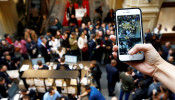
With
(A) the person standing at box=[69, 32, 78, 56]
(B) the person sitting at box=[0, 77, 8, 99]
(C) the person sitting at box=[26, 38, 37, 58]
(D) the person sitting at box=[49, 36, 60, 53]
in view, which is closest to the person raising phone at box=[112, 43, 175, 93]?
(B) the person sitting at box=[0, 77, 8, 99]

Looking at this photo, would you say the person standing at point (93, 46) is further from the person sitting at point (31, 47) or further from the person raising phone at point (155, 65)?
the person raising phone at point (155, 65)

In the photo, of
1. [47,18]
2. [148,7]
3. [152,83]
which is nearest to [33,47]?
[47,18]

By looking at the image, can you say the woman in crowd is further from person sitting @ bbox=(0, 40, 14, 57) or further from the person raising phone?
the person raising phone

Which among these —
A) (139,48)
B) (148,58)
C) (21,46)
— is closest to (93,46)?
(21,46)

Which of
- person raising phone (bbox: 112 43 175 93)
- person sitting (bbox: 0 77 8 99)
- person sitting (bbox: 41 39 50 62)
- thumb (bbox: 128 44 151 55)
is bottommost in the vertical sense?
person sitting (bbox: 0 77 8 99)

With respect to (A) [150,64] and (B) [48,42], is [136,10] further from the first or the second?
(B) [48,42]

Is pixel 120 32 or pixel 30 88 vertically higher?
pixel 120 32

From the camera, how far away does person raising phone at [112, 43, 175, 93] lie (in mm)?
1923

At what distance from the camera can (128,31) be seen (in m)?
2.29

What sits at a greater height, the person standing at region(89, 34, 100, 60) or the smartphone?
the smartphone

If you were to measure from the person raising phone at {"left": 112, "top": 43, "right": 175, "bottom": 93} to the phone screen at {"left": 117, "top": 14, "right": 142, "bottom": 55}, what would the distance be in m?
0.14

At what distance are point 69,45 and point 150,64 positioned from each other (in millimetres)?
5079

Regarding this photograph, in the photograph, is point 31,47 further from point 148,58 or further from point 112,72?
point 148,58

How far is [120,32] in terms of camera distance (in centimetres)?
230
